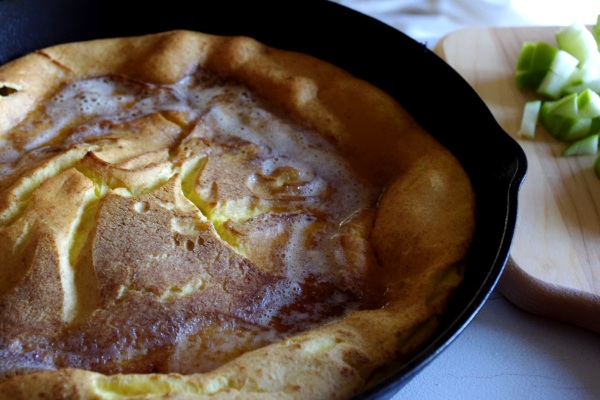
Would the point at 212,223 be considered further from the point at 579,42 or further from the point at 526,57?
the point at 579,42

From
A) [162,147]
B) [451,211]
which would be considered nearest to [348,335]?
[451,211]

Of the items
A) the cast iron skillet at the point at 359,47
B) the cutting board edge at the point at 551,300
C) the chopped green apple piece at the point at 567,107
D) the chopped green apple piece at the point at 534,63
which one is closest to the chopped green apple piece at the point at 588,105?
the chopped green apple piece at the point at 567,107

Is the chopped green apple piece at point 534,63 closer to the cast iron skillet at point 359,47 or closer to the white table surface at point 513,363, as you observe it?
the cast iron skillet at point 359,47

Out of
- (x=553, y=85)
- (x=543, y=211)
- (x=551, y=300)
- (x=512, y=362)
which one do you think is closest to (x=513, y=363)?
(x=512, y=362)

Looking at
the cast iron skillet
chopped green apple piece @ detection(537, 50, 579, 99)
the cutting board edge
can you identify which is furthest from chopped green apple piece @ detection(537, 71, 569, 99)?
the cutting board edge

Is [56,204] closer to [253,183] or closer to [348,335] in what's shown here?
[253,183]
